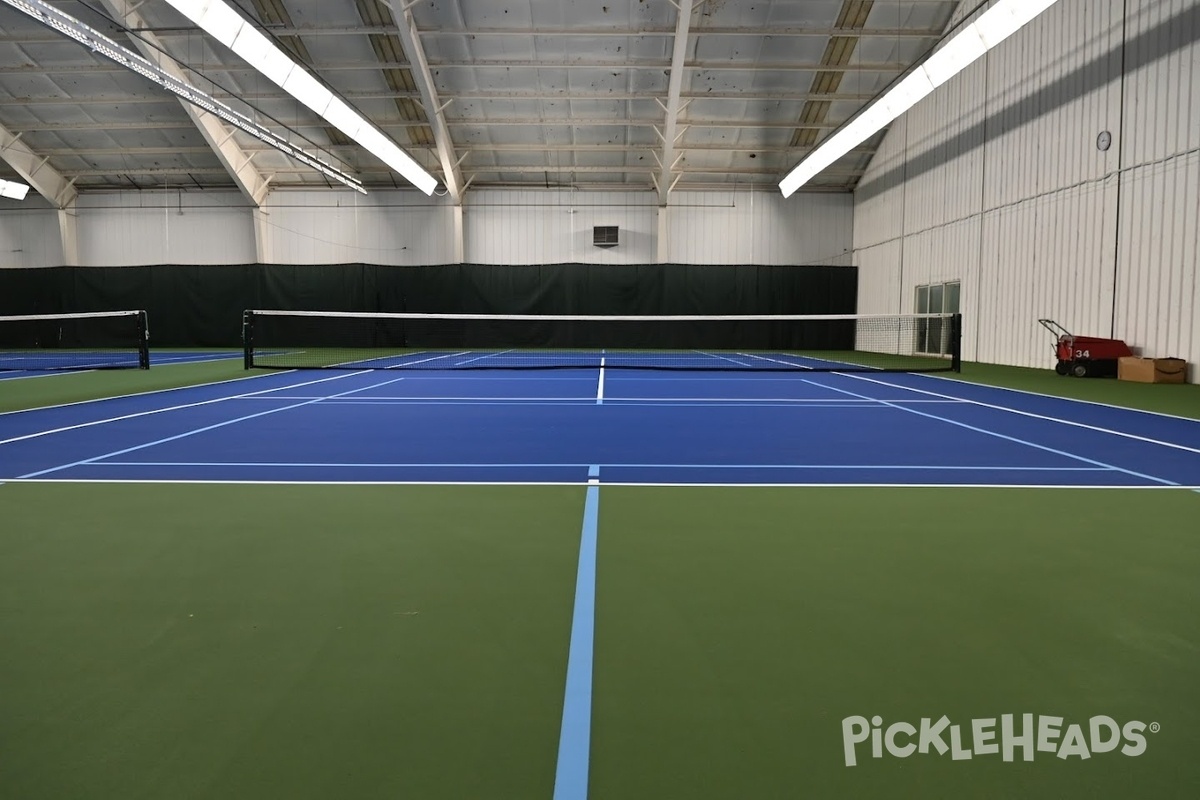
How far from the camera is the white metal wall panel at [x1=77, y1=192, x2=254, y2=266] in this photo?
2716 cm

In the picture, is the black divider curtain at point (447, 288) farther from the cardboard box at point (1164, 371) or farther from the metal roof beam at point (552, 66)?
the cardboard box at point (1164, 371)

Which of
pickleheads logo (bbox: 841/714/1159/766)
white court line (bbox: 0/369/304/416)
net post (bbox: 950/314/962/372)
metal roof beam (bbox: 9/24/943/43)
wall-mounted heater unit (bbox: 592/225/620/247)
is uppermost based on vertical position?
metal roof beam (bbox: 9/24/943/43)

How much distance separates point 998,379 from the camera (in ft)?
43.4

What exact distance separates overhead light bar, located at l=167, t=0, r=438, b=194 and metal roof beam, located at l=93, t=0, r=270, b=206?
2.58m

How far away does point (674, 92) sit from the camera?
1898 cm

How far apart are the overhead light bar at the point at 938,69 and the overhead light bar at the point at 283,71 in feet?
36.9

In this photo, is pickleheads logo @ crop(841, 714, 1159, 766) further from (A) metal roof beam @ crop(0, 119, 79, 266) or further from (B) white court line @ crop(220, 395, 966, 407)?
(A) metal roof beam @ crop(0, 119, 79, 266)

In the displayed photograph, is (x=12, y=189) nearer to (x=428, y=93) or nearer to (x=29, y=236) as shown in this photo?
(x=29, y=236)

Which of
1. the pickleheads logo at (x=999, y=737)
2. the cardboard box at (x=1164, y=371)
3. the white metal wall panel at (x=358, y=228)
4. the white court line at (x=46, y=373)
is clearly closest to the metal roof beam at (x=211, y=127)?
the white metal wall panel at (x=358, y=228)

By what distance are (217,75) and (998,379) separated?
20355 mm

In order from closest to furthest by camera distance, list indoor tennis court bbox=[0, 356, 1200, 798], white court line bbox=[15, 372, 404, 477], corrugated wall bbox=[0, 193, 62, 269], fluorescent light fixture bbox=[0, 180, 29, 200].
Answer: indoor tennis court bbox=[0, 356, 1200, 798]
white court line bbox=[15, 372, 404, 477]
fluorescent light fixture bbox=[0, 180, 29, 200]
corrugated wall bbox=[0, 193, 62, 269]

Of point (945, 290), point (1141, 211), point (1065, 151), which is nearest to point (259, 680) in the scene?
point (1141, 211)

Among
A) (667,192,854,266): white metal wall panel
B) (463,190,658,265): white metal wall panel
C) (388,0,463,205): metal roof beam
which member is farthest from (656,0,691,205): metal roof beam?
(388,0,463,205): metal roof beam

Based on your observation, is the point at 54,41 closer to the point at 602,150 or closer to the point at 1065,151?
the point at 602,150
